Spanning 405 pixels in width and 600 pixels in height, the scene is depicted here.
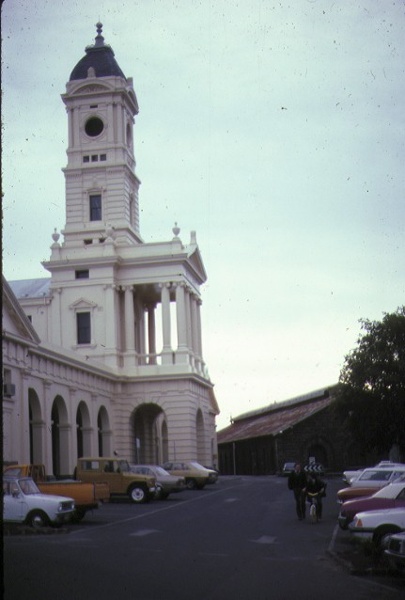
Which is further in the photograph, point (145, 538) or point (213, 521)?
point (213, 521)

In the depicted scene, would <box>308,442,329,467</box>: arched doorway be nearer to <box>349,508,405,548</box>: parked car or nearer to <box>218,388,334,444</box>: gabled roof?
<box>218,388,334,444</box>: gabled roof

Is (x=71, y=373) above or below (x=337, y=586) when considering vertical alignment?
above

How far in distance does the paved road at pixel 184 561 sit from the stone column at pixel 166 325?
107 ft

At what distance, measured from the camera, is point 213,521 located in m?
29.1

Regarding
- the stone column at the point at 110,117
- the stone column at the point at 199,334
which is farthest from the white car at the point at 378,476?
the stone column at the point at 110,117

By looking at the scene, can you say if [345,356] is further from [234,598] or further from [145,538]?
[234,598]

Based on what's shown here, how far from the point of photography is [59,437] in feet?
169

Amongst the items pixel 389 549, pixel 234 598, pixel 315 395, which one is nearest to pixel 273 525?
pixel 389 549

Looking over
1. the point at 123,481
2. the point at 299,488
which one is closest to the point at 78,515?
the point at 299,488

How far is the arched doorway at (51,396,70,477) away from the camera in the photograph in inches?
2008

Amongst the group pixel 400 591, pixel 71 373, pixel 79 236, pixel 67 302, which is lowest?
pixel 400 591

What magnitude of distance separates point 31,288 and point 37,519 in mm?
55658

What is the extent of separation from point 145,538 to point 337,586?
8.87 m

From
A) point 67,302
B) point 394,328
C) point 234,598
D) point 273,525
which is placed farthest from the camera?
point 67,302
